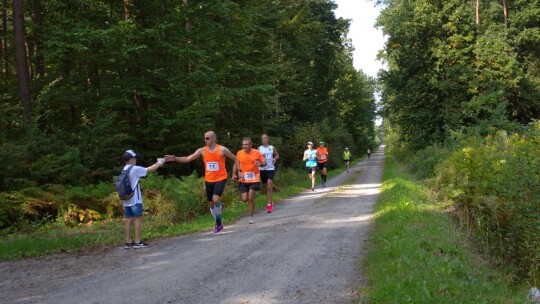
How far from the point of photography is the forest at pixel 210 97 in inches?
414

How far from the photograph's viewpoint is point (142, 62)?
16.4m

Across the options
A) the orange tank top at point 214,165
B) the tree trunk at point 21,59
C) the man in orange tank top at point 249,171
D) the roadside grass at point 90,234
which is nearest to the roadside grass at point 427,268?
the man in orange tank top at point 249,171

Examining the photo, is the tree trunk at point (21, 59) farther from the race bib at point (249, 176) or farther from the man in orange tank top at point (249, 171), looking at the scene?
the race bib at point (249, 176)

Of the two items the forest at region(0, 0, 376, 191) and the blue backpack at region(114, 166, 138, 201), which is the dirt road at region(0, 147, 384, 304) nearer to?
the blue backpack at region(114, 166, 138, 201)

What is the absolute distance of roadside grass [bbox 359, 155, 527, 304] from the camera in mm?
4777

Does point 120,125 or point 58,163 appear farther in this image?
point 120,125

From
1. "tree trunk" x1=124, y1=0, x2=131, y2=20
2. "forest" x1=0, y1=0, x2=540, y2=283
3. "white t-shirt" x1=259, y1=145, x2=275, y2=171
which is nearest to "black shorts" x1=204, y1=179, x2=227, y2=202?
"white t-shirt" x1=259, y1=145, x2=275, y2=171

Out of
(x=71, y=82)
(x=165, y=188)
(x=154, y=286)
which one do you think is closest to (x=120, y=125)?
(x=71, y=82)

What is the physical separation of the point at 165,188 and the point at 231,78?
9547 millimetres

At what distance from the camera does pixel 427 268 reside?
5.51m

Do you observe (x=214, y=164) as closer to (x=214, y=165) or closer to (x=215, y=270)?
(x=214, y=165)

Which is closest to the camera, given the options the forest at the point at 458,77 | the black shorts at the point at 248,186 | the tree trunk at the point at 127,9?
the black shorts at the point at 248,186

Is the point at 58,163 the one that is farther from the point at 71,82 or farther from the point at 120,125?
the point at 71,82

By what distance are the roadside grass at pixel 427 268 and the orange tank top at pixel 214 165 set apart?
3436 mm
